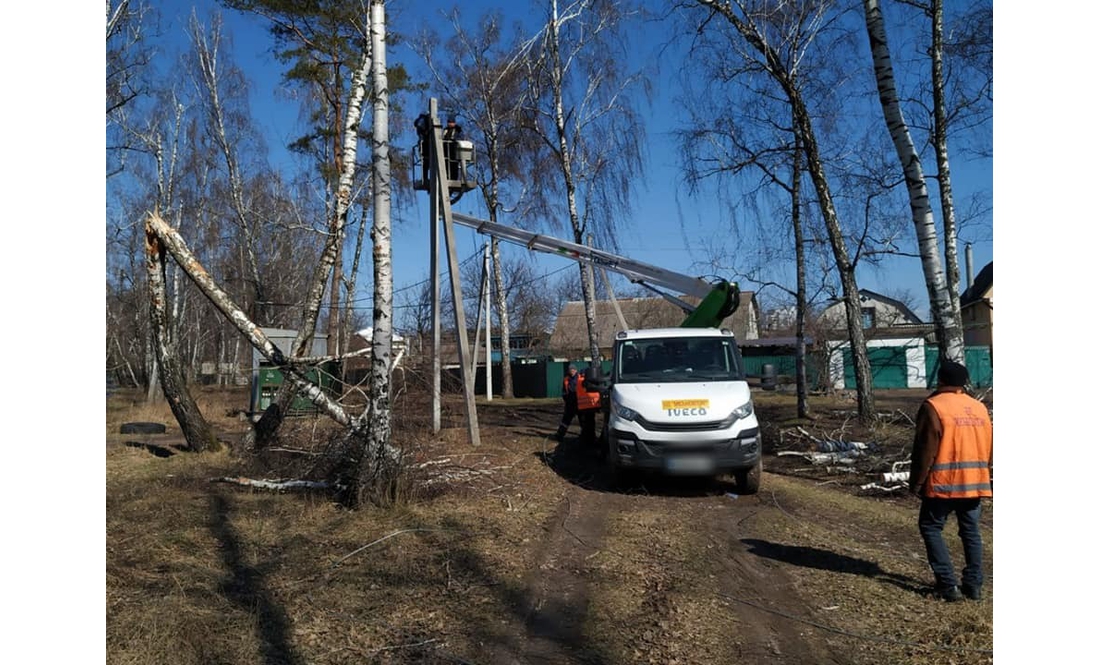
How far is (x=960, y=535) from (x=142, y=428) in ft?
58.5

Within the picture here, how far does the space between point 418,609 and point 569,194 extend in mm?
19775

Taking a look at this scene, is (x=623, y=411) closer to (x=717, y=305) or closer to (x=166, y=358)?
(x=717, y=305)

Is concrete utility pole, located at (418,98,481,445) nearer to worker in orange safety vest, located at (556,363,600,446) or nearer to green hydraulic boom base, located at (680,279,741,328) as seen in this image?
worker in orange safety vest, located at (556,363,600,446)

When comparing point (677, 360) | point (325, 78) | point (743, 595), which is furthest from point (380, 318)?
point (325, 78)

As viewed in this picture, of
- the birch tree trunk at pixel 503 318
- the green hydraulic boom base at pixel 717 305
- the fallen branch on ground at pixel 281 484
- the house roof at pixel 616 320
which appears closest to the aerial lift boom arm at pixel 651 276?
the green hydraulic boom base at pixel 717 305

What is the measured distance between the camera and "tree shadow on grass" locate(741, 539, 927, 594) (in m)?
5.87

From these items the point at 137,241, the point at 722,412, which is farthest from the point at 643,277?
the point at 137,241

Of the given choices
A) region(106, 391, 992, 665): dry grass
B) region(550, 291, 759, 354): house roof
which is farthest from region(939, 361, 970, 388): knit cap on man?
region(550, 291, 759, 354): house roof

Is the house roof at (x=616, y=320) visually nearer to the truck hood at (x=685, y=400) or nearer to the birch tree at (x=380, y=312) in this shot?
the truck hood at (x=685, y=400)

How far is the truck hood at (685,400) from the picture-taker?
909 centimetres

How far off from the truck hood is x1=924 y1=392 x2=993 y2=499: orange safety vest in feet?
12.7

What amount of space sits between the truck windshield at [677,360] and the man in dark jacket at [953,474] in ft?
15.1

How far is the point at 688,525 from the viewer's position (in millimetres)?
7793

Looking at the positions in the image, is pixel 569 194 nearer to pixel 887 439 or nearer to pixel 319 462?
pixel 887 439
